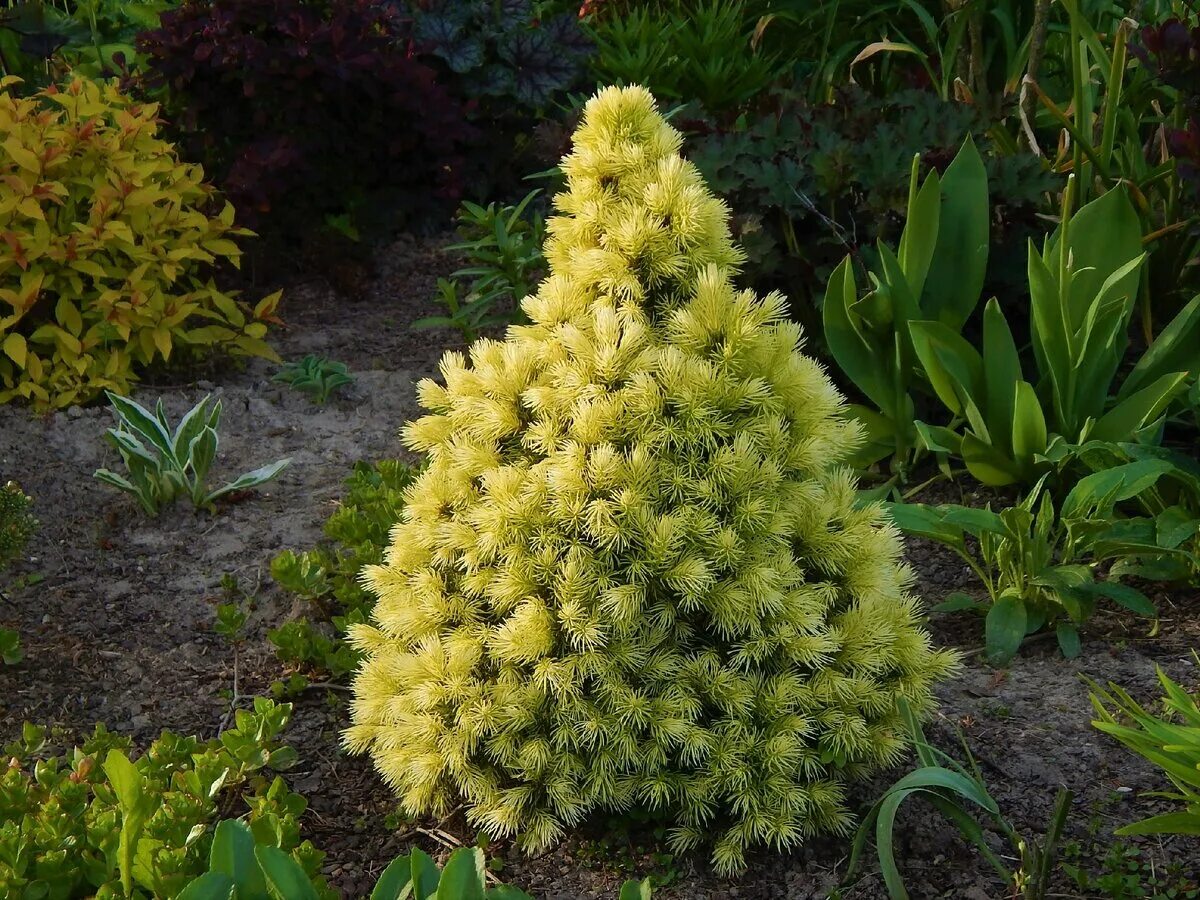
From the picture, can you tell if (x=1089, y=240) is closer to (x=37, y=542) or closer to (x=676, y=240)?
(x=676, y=240)

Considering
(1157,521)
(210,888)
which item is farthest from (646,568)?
(1157,521)

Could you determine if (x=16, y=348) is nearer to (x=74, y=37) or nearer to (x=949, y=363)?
(x=74, y=37)

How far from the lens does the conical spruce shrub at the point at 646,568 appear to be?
2246mm

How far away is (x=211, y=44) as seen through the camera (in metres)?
5.14

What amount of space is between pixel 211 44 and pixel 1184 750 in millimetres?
4527

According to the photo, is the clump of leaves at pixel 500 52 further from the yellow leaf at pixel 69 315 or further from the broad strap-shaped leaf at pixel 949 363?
the broad strap-shaped leaf at pixel 949 363

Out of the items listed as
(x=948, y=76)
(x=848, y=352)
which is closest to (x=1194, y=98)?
(x=848, y=352)

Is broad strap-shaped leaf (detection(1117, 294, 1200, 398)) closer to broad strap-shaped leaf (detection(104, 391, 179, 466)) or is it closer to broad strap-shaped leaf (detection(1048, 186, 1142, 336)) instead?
broad strap-shaped leaf (detection(1048, 186, 1142, 336))

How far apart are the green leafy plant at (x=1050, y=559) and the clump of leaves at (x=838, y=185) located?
1.27 meters

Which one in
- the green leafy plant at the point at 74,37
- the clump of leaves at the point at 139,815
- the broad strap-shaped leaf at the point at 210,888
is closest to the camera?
the broad strap-shaped leaf at the point at 210,888

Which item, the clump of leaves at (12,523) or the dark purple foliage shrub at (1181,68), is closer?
the clump of leaves at (12,523)

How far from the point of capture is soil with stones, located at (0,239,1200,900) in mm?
2393

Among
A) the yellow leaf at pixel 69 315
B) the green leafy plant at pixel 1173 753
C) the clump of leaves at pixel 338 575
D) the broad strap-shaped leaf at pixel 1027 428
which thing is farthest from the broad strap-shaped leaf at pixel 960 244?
the yellow leaf at pixel 69 315

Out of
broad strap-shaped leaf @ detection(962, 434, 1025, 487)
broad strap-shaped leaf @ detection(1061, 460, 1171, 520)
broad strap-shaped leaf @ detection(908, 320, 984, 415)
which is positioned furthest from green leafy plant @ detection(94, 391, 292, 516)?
broad strap-shaped leaf @ detection(1061, 460, 1171, 520)
